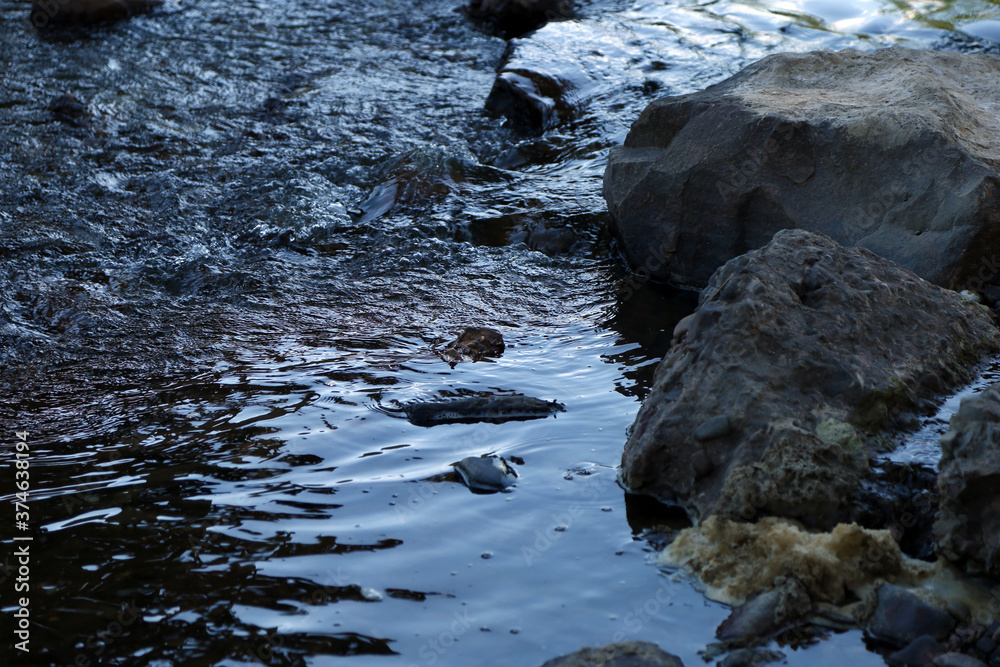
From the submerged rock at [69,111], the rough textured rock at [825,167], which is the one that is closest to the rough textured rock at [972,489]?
the rough textured rock at [825,167]

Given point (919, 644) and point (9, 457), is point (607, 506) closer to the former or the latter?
point (919, 644)

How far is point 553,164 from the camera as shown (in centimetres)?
693

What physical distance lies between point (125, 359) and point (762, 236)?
314 centimetres

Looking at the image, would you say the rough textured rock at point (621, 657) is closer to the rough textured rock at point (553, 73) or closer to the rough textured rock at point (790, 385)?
the rough textured rock at point (790, 385)

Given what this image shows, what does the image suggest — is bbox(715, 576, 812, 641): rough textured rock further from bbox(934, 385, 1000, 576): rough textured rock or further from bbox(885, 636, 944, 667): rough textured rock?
bbox(934, 385, 1000, 576): rough textured rock

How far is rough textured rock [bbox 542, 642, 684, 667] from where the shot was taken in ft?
7.50

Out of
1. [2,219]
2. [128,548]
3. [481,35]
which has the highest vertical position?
[481,35]

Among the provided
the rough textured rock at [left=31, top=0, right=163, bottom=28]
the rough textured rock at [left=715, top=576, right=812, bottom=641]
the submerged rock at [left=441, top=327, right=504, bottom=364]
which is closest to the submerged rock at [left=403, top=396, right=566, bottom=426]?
the submerged rock at [left=441, top=327, right=504, bottom=364]

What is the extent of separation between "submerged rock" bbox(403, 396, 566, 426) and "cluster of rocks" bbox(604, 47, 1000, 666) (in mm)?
520

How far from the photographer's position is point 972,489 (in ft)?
8.10

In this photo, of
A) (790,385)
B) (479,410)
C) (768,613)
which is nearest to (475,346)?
(479,410)

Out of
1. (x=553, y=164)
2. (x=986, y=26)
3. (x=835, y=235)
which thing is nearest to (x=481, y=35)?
(x=553, y=164)

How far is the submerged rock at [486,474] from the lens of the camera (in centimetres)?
314

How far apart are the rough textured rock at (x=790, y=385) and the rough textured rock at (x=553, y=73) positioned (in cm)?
452
